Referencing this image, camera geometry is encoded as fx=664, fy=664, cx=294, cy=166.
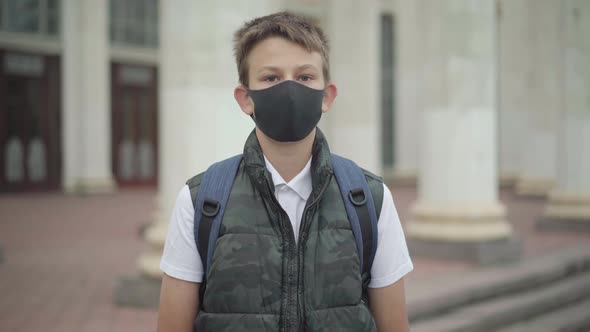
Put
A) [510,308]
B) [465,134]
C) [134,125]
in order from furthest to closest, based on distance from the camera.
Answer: [134,125], [465,134], [510,308]

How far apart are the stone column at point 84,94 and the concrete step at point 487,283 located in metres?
13.9

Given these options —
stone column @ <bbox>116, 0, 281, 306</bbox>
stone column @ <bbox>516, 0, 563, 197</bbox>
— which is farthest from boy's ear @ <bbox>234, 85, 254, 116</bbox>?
stone column @ <bbox>516, 0, 563, 197</bbox>

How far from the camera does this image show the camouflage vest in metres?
1.87

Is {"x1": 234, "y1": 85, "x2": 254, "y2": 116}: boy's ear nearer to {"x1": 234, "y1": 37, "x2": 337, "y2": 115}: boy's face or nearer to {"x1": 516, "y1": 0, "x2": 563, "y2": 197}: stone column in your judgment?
{"x1": 234, "y1": 37, "x2": 337, "y2": 115}: boy's face

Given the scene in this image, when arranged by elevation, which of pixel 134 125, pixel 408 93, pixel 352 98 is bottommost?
pixel 134 125

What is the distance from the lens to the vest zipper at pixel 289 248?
1859 millimetres

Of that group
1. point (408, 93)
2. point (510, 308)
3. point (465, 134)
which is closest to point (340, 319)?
point (510, 308)

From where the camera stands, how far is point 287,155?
203 centimetres

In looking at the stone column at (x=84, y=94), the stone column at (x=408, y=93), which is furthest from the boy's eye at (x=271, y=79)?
the stone column at (x=408, y=93)

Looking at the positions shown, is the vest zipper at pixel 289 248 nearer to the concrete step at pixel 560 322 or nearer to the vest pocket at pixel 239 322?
the vest pocket at pixel 239 322

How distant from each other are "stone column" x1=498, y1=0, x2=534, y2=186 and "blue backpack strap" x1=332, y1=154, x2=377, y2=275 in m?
17.4

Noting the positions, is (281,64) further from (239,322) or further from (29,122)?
(29,122)

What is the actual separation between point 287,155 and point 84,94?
17729 mm

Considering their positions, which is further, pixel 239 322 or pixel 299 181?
pixel 299 181
